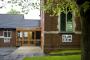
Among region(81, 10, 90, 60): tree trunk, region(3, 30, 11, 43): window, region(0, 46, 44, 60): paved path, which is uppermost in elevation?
region(81, 10, 90, 60): tree trunk

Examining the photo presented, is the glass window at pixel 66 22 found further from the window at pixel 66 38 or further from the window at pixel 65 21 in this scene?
the window at pixel 66 38

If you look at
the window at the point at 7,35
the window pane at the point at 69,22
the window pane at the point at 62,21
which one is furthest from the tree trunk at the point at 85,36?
the window at the point at 7,35

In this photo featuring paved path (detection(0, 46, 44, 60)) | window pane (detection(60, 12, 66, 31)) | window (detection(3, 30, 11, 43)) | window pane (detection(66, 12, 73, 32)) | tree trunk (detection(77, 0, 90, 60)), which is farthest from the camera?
window (detection(3, 30, 11, 43))


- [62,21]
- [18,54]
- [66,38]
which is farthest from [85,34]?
[66,38]

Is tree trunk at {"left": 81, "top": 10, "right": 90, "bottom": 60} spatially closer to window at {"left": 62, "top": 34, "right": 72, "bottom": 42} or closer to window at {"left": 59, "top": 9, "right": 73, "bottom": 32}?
window at {"left": 59, "top": 9, "right": 73, "bottom": 32}

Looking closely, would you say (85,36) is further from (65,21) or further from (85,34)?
(65,21)

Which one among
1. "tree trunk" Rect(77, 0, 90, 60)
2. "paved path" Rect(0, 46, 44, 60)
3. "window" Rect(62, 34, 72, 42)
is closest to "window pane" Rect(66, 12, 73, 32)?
"window" Rect(62, 34, 72, 42)

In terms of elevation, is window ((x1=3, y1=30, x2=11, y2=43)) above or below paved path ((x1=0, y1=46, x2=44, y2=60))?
above

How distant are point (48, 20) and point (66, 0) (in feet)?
29.5

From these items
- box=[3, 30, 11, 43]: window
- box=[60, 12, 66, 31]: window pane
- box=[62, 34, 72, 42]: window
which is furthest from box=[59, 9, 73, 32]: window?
box=[3, 30, 11, 43]: window

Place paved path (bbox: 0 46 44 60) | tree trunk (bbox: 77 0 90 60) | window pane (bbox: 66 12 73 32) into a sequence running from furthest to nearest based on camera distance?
window pane (bbox: 66 12 73 32)
paved path (bbox: 0 46 44 60)
tree trunk (bbox: 77 0 90 60)

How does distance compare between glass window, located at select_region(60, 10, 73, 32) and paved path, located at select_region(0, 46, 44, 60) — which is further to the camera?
glass window, located at select_region(60, 10, 73, 32)

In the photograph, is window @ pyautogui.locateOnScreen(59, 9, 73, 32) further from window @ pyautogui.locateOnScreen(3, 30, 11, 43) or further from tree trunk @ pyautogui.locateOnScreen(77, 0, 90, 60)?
window @ pyautogui.locateOnScreen(3, 30, 11, 43)

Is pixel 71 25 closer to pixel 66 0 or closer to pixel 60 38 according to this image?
pixel 60 38
